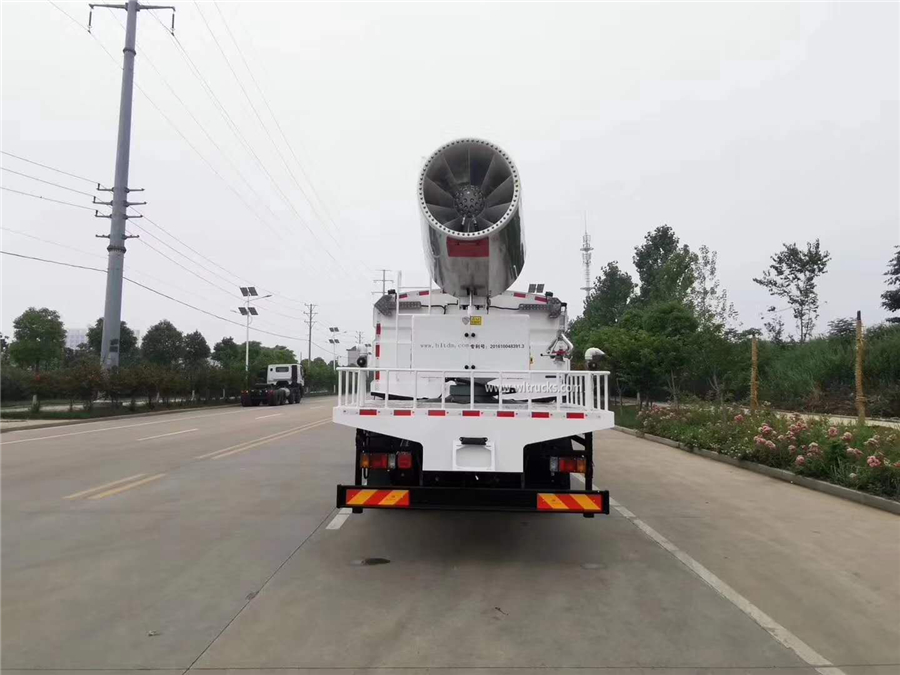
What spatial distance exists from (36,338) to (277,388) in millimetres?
17619

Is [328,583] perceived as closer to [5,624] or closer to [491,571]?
[491,571]

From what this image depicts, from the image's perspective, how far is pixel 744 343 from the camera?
20734 millimetres

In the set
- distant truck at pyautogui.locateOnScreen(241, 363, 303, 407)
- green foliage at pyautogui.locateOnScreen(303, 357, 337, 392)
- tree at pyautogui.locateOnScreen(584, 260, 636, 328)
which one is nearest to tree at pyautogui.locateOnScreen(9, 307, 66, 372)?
distant truck at pyautogui.locateOnScreen(241, 363, 303, 407)

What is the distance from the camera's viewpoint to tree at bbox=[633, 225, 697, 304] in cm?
3575

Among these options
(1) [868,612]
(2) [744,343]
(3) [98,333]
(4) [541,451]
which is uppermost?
(3) [98,333]

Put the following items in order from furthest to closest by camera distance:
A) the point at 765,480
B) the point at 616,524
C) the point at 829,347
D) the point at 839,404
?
→ the point at 829,347, the point at 839,404, the point at 765,480, the point at 616,524

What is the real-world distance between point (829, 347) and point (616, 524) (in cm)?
2100

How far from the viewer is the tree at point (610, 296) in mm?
45812

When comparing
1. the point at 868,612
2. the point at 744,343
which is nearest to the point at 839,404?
the point at 744,343

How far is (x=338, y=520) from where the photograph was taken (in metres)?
7.49

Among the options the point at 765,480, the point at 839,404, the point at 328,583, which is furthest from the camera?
the point at 839,404

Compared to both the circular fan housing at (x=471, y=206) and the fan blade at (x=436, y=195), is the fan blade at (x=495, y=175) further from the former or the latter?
the fan blade at (x=436, y=195)

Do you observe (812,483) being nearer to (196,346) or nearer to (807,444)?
(807,444)

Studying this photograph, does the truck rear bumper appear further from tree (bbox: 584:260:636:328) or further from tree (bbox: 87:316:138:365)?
tree (bbox: 87:316:138:365)
